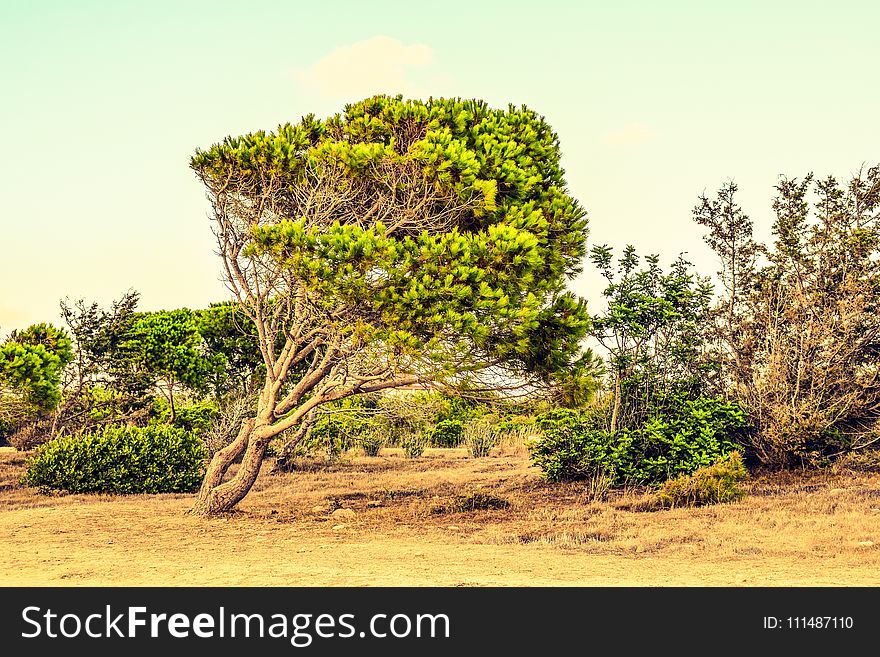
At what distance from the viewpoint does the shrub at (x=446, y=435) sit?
3725cm

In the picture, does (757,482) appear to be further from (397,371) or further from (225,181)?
(225,181)

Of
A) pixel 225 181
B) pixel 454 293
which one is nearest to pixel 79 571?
pixel 454 293

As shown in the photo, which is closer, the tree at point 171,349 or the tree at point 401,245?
the tree at point 401,245

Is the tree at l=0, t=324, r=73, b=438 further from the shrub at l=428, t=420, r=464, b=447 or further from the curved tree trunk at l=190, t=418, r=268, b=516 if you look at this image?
the shrub at l=428, t=420, r=464, b=447

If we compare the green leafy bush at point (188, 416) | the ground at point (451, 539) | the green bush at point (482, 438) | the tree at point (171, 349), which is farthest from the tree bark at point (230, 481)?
the green bush at point (482, 438)

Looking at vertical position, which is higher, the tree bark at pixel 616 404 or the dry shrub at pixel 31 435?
the tree bark at pixel 616 404

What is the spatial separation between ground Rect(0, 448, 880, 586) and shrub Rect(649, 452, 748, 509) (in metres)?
0.42

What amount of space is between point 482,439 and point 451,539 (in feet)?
68.2

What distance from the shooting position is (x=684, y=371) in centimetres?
1872

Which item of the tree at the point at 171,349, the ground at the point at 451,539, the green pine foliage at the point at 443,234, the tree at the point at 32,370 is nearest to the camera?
the ground at the point at 451,539

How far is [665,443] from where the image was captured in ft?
58.3

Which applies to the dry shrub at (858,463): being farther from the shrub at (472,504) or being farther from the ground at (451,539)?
the shrub at (472,504)

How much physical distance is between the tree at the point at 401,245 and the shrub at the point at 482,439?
17.8m

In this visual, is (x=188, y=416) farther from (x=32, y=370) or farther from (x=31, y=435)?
(x=31, y=435)
